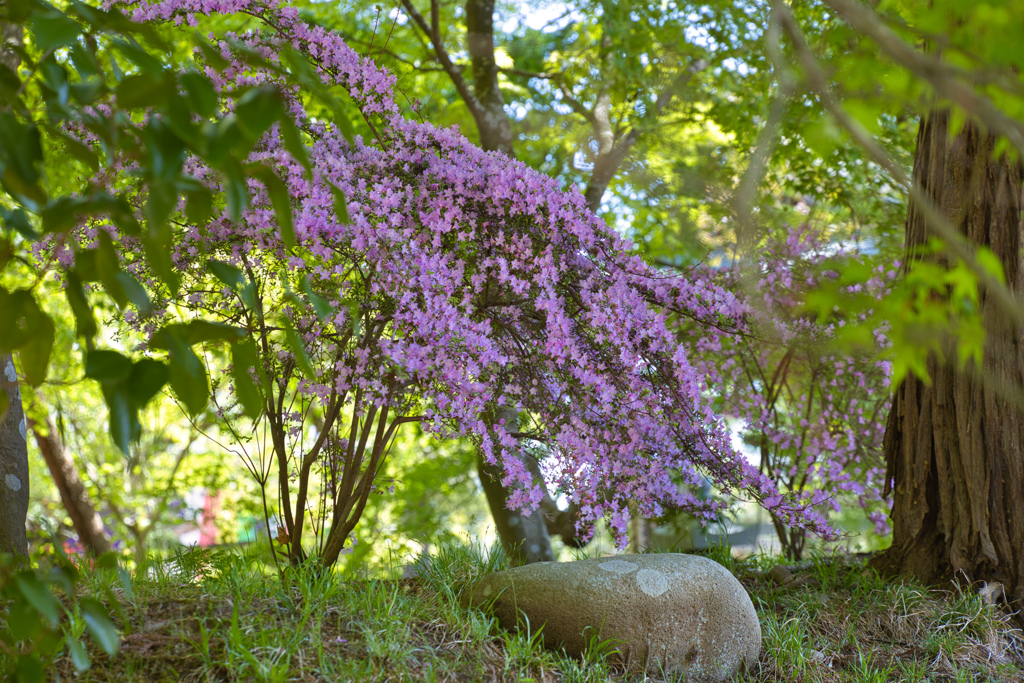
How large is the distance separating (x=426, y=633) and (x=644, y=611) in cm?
78

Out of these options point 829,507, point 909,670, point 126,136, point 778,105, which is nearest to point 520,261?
point 778,105

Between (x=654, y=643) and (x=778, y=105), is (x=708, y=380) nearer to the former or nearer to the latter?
(x=654, y=643)

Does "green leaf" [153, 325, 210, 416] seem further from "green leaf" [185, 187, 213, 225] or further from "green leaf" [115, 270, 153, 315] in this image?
"green leaf" [185, 187, 213, 225]

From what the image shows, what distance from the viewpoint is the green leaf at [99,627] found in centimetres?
105

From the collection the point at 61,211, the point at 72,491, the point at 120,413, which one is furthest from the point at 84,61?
the point at 72,491

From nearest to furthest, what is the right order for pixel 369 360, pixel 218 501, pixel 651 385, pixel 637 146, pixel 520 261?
pixel 369 360 < pixel 520 261 < pixel 651 385 < pixel 637 146 < pixel 218 501

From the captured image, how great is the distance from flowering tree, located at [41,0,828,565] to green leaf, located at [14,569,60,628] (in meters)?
1.26

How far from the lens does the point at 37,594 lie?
3.30 feet

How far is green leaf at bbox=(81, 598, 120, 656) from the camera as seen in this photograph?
105 centimetres

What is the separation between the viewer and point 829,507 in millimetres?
3664

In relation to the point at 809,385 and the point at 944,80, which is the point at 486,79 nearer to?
the point at 809,385

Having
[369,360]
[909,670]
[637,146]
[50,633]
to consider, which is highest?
[637,146]

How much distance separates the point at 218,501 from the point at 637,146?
8.52 m

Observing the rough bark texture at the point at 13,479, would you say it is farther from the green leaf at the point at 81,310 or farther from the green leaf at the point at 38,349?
the green leaf at the point at 81,310
